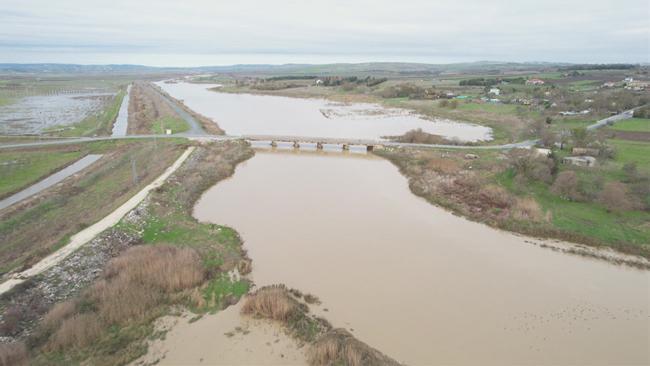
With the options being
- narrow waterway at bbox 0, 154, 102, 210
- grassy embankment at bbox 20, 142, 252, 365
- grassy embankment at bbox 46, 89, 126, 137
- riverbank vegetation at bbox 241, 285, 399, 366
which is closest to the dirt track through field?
grassy embankment at bbox 20, 142, 252, 365

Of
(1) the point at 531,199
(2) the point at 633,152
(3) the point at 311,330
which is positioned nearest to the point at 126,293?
(3) the point at 311,330

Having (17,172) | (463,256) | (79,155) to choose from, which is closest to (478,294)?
(463,256)

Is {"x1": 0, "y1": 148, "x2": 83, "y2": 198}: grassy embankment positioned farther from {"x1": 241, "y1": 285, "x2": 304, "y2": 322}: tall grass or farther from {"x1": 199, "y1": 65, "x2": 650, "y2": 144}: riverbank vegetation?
{"x1": 199, "y1": 65, "x2": 650, "y2": 144}: riverbank vegetation

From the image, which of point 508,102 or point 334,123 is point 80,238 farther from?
point 508,102

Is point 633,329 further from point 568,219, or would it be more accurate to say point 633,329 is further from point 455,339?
point 568,219

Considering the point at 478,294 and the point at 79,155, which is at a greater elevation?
the point at 79,155
